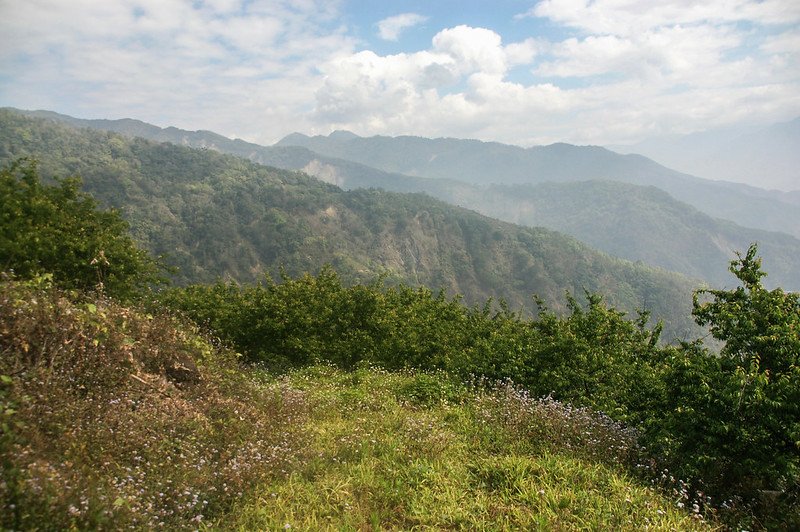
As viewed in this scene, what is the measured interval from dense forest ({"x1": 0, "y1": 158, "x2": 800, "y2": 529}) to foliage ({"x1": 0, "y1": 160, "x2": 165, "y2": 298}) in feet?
27.4

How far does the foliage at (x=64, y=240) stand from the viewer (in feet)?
52.2

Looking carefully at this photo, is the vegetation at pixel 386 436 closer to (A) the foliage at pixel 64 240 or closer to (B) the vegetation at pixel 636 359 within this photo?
(B) the vegetation at pixel 636 359

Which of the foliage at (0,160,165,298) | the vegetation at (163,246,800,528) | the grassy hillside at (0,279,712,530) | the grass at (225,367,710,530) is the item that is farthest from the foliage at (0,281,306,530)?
the foliage at (0,160,165,298)

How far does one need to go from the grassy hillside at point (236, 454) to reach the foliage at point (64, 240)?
834 centimetres

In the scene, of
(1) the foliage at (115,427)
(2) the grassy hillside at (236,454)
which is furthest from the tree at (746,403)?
(1) the foliage at (115,427)

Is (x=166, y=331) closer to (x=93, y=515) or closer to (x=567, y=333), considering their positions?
(x=93, y=515)

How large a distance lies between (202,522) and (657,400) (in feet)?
24.4

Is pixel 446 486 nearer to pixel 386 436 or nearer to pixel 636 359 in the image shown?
pixel 386 436

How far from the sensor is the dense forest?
5152 millimetres

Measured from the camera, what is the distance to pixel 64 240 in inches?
681

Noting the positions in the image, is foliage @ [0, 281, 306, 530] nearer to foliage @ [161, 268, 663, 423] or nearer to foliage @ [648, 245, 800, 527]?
foliage @ [648, 245, 800, 527]

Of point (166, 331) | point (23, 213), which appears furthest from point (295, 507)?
point (23, 213)

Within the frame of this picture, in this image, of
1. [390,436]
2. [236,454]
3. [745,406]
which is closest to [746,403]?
[745,406]

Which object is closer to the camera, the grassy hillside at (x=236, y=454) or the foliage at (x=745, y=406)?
the grassy hillside at (x=236, y=454)
